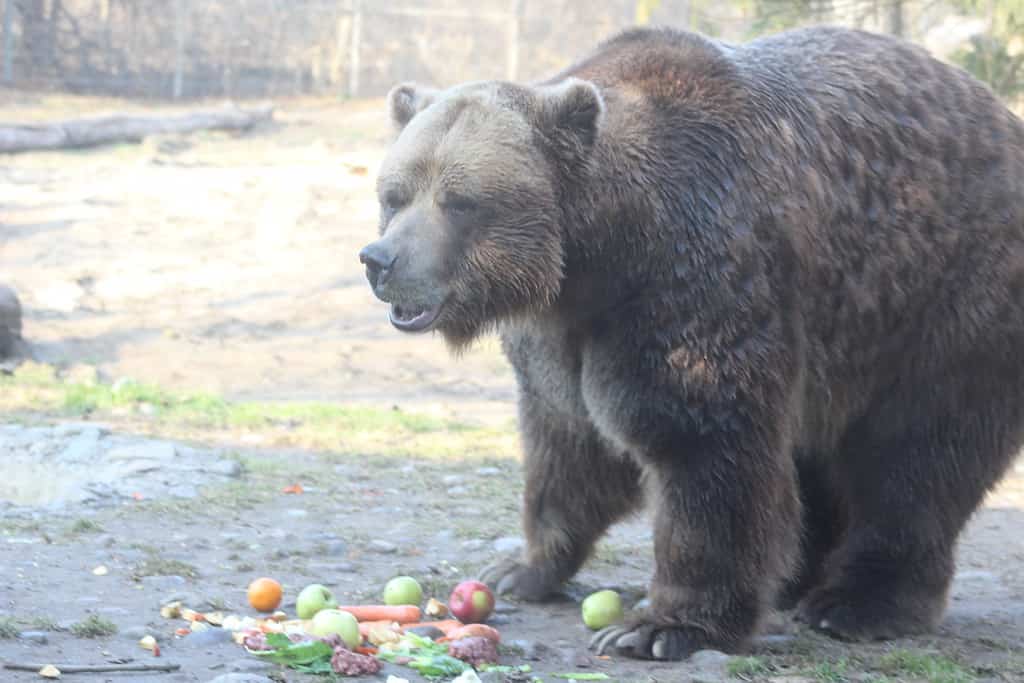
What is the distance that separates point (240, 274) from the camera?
13312mm

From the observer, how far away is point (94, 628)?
15.1 feet

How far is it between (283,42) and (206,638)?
21.3 meters

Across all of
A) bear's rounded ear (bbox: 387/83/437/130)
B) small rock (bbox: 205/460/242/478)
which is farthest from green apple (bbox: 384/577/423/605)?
small rock (bbox: 205/460/242/478)

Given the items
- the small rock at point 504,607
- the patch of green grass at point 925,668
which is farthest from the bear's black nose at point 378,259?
the patch of green grass at point 925,668

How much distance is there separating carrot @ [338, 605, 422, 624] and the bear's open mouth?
96 cm

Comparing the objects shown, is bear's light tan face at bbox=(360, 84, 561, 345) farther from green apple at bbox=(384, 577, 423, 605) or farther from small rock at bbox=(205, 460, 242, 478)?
small rock at bbox=(205, 460, 242, 478)

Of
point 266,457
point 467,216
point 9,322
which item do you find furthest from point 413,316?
point 9,322

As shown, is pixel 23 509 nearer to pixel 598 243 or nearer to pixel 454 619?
pixel 454 619

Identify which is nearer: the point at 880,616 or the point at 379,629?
the point at 379,629

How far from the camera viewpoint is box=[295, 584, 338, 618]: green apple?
16.2 feet

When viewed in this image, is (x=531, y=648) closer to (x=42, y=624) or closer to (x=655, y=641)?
(x=655, y=641)

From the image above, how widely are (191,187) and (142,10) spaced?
8834 millimetres

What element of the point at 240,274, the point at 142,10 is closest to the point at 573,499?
the point at 240,274

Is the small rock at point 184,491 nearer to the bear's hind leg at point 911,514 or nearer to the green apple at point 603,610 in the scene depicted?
the green apple at point 603,610
